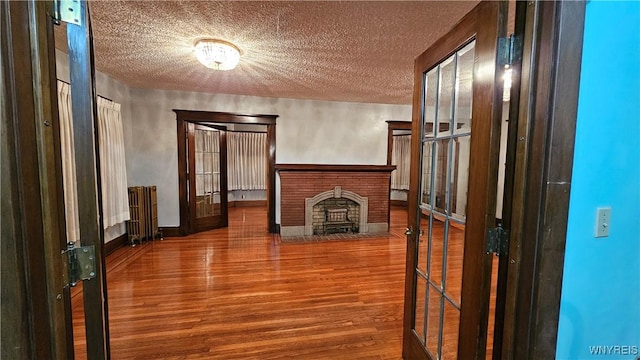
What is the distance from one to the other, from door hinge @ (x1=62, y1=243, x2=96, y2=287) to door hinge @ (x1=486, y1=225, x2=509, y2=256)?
A: 54.4 inches

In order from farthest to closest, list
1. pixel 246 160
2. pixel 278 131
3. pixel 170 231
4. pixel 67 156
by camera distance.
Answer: pixel 246 160
pixel 278 131
pixel 170 231
pixel 67 156

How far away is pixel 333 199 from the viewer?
4.93 meters

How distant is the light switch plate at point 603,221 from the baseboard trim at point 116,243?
15.5 feet

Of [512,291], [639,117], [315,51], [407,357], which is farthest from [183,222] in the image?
[639,117]

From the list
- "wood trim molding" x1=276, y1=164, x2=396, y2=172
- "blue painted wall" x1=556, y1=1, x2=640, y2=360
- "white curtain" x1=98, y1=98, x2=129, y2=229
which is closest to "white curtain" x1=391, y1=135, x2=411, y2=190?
"wood trim molding" x1=276, y1=164, x2=396, y2=172

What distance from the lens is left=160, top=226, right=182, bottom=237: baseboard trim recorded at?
14.6ft

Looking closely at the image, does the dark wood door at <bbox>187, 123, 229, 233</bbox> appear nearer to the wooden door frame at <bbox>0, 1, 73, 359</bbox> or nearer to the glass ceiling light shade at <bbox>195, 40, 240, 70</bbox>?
the glass ceiling light shade at <bbox>195, 40, 240, 70</bbox>

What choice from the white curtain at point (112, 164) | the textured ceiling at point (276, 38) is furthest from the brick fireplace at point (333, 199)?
the white curtain at point (112, 164)

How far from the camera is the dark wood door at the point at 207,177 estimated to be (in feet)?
15.1

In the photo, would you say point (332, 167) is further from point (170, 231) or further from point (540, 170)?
point (540, 170)

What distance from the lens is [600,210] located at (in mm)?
953

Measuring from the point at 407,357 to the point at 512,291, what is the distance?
3.51 feet

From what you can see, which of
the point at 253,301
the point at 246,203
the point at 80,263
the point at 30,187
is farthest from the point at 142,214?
the point at 30,187

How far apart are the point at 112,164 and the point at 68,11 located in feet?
11.2
